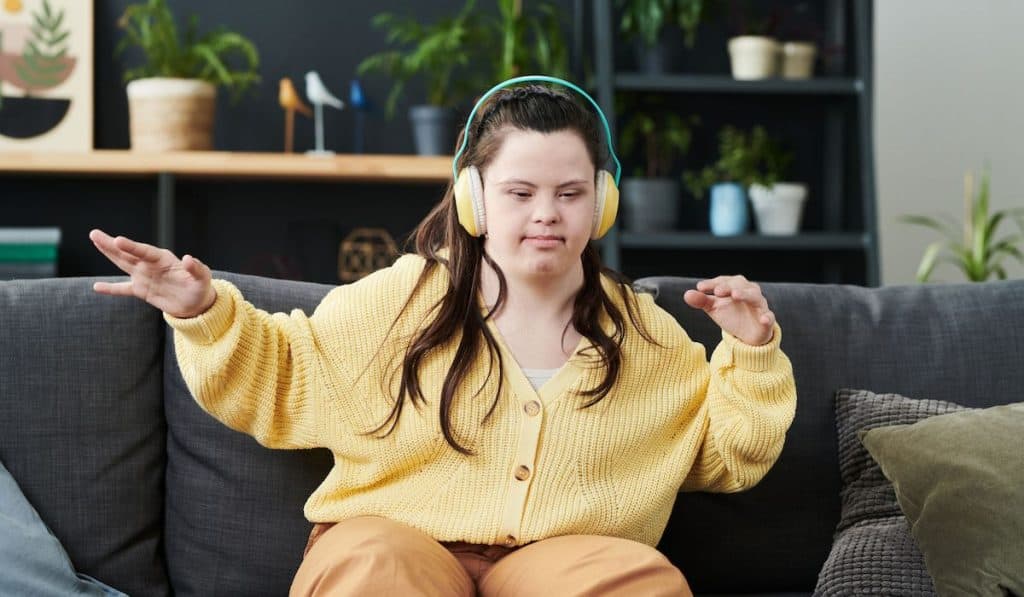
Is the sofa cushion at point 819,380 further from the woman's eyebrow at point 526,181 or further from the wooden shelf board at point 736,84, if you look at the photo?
the wooden shelf board at point 736,84

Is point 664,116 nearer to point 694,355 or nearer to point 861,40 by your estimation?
point 861,40

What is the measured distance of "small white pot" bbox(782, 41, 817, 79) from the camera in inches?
137

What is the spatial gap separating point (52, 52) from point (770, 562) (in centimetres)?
248

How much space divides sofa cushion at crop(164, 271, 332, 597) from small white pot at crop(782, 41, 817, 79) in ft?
7.40

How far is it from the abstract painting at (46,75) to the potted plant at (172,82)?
12 cm

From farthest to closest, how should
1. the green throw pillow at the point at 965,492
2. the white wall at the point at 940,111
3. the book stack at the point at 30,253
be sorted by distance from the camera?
the white wall at the point at 940,111
the book stack at the point at 30,253
the green throw pillow at the point at 965,492

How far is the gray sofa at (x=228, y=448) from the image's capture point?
1634mm

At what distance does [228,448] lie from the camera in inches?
65.9

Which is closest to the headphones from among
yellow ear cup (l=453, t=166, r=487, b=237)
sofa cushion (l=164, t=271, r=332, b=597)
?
yellow ear cup (l=453, t=166, r=487, b=237)

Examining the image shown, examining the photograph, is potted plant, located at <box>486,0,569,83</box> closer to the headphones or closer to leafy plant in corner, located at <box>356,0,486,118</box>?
leafy plant in corner, located at <box>356,0,486,118</box>

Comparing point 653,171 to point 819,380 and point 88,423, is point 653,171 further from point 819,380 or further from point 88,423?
point 88,423

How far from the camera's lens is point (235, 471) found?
1.67 metres

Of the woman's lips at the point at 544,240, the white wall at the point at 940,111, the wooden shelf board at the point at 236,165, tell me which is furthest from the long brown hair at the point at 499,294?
the white wall at the point at 940,111

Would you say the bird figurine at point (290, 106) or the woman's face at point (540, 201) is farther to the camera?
the bird figurine at point (290, 106)
